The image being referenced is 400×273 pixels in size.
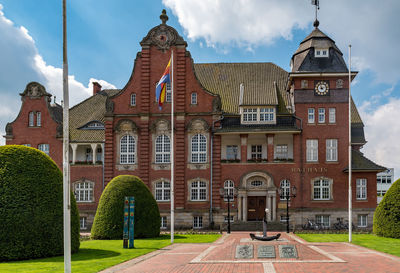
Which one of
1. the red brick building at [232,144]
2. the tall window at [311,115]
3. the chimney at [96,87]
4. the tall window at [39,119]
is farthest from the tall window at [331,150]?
the chimney at [96,87]

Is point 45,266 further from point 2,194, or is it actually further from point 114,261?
point 2,194

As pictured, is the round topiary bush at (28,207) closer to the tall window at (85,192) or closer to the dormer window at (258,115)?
the tall window at (85,192)

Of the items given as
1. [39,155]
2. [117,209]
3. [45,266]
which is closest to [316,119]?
[117,209]

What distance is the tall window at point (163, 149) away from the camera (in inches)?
1916

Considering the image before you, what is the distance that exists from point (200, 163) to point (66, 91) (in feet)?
107

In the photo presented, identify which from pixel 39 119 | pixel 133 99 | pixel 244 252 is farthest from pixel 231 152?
pixel 244 252

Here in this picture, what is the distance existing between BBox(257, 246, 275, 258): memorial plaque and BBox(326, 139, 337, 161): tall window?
87.0ft

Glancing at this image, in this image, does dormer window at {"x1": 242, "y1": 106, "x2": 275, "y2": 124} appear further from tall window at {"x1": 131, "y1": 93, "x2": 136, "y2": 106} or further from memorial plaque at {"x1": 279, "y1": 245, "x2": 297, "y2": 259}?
memorial plaque at {"x1": 279, "y1": 245, "x2": 297, "y2": 259}

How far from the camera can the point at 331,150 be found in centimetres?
4741

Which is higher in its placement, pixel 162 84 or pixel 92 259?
pixel 162 84

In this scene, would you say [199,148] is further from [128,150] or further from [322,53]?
[322,53]

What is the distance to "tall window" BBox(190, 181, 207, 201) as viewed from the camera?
158 ft

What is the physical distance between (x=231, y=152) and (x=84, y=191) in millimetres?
16076

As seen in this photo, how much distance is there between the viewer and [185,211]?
1876 inches
